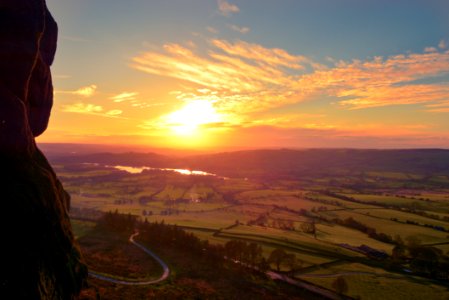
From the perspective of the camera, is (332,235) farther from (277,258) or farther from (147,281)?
(147,281)

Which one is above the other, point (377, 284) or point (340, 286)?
point (340, 286)

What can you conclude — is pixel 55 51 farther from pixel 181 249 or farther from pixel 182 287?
pixel 181 249

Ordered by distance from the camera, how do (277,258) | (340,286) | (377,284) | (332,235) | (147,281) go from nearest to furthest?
(147,281) < (340,286) < (377,284) < (277,258) < (332,235)

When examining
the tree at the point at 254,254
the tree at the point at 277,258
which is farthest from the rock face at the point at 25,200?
the tree at the point at 277,258

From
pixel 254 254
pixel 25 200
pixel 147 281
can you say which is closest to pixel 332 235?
pixel 254 254

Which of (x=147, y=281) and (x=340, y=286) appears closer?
(x=147, y=281)

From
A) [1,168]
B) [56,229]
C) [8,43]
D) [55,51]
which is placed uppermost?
[55,51]

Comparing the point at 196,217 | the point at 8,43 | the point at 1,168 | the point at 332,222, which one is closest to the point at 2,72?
the point at 8,43

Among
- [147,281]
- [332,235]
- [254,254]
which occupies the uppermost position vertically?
[254,254]
